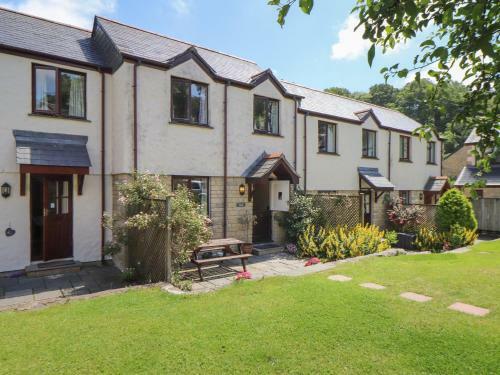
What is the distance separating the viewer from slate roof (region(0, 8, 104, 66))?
962 cm

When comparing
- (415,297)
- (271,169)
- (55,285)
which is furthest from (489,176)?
(55,285)

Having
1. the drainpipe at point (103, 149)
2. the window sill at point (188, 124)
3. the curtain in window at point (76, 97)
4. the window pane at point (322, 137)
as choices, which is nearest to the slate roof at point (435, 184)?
the window pane at point (322, 137)

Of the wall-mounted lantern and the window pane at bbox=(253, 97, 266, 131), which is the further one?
the window pane at bbox=(253, 97, 266, 131)

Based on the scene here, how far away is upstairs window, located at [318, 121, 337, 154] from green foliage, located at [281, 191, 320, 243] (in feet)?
11.9

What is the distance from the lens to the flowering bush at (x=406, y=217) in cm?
1609

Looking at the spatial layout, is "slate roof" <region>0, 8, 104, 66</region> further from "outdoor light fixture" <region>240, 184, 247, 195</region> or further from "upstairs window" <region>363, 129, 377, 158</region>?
"upstairs window" <region>363, 129, 377, 158</region>

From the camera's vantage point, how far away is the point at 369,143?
18.4m

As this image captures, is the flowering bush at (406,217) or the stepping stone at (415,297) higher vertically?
the flowering bush at (406,217)

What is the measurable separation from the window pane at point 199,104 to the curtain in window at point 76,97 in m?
3.46

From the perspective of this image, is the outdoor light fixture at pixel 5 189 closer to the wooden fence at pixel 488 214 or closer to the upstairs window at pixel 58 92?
the upstairs window at pixel 58 92

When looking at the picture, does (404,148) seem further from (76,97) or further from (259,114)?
(76,97)

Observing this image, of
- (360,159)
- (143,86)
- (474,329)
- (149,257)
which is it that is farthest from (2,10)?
(360,159)

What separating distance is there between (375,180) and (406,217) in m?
2.39

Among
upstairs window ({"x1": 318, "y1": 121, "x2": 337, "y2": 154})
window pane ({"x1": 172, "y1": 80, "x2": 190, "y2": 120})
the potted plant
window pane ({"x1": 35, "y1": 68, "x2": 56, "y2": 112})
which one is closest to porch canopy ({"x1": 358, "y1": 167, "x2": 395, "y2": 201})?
the potted plant
